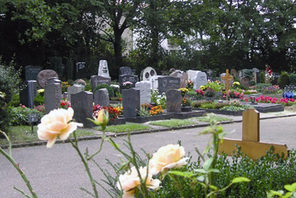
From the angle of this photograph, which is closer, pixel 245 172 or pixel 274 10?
pixel 245 172

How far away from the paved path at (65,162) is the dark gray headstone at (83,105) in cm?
200

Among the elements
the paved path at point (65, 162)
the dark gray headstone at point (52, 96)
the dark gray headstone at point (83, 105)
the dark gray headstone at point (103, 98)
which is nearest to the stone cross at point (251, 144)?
the paved path at point (65, 162)

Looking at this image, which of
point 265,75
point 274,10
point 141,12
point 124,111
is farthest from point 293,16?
point 124,111

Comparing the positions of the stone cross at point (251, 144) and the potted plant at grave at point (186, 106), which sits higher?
the stone cross at point (251, 144)

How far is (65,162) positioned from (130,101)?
610 centimetres

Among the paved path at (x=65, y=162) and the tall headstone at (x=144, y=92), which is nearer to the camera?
the paved path at (x=65, y=162)

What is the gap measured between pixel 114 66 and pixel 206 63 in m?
11.4

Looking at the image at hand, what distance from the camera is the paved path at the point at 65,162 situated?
18.8 ft

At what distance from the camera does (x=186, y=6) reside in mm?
31969

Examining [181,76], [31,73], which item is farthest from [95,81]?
[181,76]

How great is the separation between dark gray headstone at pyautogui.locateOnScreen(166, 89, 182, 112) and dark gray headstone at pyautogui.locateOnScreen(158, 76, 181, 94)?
404cm

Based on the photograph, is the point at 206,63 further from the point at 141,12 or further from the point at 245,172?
the point at 245,172

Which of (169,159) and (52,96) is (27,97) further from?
(169,159)

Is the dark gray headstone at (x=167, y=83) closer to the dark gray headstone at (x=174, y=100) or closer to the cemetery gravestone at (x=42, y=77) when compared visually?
the dark gray headstone at (x=174, y=100)
